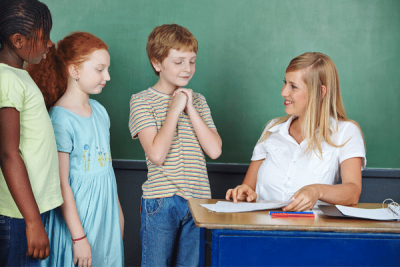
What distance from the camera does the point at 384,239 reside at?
1195mm

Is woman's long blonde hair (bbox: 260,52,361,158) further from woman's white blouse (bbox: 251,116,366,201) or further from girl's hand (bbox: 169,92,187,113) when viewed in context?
girl's hand (bbox: 169,92,187,113)

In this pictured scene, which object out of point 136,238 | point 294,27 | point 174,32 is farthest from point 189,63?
point 136,238

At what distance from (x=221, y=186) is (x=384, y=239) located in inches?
51.7

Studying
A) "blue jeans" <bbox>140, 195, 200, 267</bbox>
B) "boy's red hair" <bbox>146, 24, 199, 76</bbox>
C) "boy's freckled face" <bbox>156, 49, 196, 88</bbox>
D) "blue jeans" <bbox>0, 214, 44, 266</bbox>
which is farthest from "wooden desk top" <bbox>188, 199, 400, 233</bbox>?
"boy's red hair" <bbox>146, 24, 199, 76</bbox>

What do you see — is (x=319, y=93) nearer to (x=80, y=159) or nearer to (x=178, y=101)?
(x=178, y=101)

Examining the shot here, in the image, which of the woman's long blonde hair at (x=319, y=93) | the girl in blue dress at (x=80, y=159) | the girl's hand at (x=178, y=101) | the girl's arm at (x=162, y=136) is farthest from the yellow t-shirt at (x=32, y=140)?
the woman's long blonde hair at (x=319, y=93)

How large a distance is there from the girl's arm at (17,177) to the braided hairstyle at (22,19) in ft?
0.86

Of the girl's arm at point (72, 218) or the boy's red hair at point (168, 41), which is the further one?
the boy's red hair at point (168, 41)

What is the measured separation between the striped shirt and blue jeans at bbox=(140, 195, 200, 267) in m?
0.05

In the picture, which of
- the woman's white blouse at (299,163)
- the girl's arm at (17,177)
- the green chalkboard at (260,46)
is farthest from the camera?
the green chalkboard at (260,46)

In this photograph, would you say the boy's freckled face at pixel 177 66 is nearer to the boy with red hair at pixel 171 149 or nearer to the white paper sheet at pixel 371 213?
the boy with red hair at pixel 171 149

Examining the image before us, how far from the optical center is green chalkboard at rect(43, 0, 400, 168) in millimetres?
2355

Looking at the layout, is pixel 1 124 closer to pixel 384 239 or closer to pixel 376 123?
pixel 384 239

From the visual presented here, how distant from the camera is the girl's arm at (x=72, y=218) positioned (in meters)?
1.40
